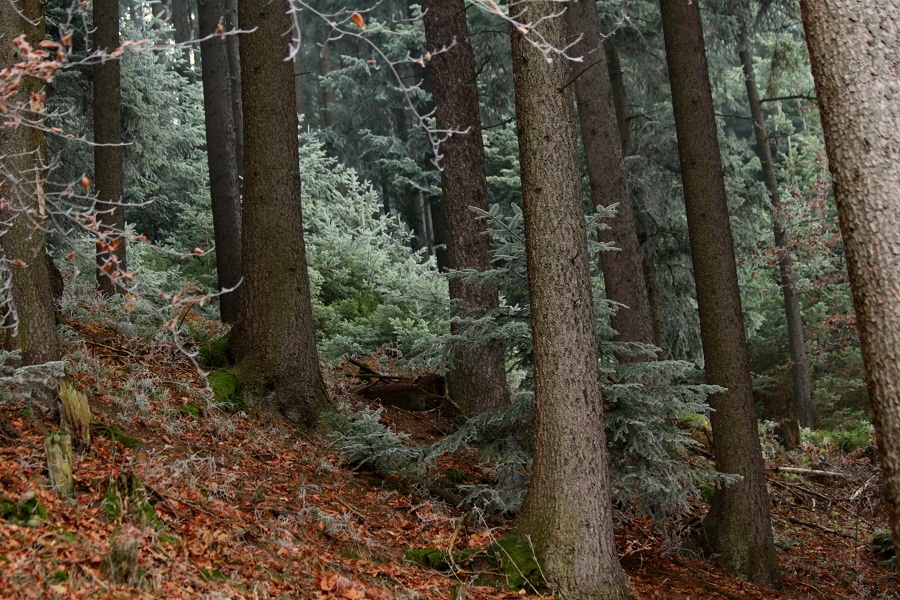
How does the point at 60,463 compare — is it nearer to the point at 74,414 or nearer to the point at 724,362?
the point at 74,414

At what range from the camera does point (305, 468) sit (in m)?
7.36

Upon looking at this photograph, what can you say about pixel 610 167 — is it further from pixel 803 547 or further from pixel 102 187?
pixel 102 187

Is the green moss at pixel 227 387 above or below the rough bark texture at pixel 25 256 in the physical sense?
below

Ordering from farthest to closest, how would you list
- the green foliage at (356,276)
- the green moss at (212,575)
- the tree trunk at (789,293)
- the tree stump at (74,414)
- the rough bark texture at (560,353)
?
the tree trunk at (789,293), the green foliage at (356,276), the rough bark texture at (560,353), the tree stump at (74,414), the green moss at (212,575)

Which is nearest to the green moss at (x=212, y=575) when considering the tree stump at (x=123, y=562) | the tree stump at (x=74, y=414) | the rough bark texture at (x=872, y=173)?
the tree stump at (x=123, y=562)

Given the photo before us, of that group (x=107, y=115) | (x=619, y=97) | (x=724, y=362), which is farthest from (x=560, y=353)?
(x=619, y=97)

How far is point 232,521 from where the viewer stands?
19.0 feet

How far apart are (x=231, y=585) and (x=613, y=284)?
7254mm

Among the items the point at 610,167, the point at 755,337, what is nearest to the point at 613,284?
the point at 610,167

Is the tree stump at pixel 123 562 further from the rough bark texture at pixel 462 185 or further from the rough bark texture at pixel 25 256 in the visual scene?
the rough bark texture at pixel 462 185

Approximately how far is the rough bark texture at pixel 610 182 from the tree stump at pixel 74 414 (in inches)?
270

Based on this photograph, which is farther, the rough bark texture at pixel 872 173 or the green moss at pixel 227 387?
the green moss at pixel 227 387

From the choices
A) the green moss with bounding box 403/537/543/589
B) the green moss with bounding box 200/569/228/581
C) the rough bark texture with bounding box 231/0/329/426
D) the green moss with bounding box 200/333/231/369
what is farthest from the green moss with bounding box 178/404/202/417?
the green moss with bounding box 200/569/228/581

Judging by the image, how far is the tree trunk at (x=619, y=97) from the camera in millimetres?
15773
